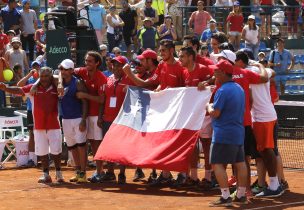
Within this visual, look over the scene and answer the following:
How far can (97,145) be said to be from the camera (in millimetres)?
15617

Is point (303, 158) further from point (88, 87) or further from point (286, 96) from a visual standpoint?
point (286, 96)

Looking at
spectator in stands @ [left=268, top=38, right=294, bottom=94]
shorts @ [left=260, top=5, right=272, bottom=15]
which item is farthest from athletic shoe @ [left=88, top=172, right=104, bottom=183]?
shorts @ [left=260, top=5, right=272, bottom=15]

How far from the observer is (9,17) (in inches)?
979

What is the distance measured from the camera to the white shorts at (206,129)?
46.5ft

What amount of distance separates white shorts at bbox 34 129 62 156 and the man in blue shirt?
142 inches

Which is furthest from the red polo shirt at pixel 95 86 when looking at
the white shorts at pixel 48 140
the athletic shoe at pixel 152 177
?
the athletic shoe at pixel 152 177

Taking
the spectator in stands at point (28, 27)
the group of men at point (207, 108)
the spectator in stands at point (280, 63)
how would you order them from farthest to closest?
the spectator in stands at point (280, 63)
the spectator in stands at point (28, 27)
the group of men at point (207, 108)

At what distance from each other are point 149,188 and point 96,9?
11883 millimetres

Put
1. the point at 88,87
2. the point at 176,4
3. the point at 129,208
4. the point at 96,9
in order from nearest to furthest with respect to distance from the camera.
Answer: the point at 129,208 → the point at 88,87 → the point at 96,9 → the point at 176,4

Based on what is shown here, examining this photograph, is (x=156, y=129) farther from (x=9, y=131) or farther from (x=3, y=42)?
(x=3, y=42)

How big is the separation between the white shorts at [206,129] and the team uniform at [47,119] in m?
2.54

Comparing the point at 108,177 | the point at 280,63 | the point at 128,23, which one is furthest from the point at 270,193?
the point at 128,23

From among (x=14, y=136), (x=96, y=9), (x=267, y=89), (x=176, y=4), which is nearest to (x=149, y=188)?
(x=267, y=89)

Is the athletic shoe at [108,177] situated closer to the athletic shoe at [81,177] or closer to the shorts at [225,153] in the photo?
the athletic shoe at [81,177]
